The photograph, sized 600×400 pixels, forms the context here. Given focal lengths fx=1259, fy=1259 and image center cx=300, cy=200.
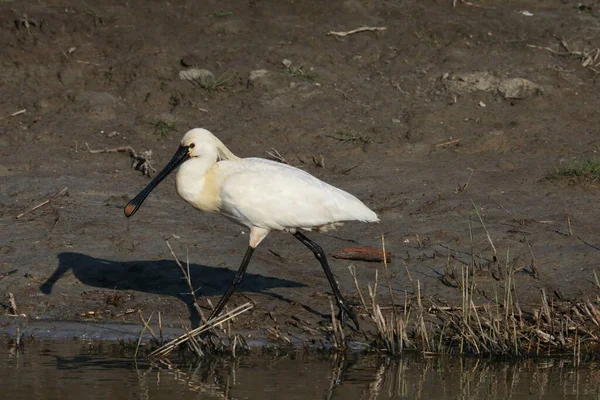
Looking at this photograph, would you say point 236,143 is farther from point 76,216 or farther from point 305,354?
point 305,354

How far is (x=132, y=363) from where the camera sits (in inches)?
307

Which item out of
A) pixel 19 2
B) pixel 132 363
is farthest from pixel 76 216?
pixel 19 2

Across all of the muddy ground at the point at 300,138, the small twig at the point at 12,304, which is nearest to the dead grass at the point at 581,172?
the muddy ground at the point at 300,138

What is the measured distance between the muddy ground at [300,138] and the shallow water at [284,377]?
67 cm

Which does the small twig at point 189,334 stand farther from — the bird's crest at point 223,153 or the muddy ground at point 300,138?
the bird's crest at point 223,153

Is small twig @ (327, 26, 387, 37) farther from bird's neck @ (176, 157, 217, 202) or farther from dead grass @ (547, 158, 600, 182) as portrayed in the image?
bird's neck @ (176, 157, 217, 202)

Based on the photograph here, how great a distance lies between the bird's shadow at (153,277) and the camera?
936 centimetres

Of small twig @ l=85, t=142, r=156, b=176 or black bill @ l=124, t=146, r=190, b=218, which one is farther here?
small twig @ l=85, t=142, r=156, b=176

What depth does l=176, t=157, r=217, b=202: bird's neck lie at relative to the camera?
8.52m

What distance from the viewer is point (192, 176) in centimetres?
852

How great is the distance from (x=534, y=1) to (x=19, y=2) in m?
5.91

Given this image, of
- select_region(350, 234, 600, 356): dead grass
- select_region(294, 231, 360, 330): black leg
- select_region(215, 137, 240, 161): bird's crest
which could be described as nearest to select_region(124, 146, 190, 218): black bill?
select_region(215, 137, 240, 161): bird's crest

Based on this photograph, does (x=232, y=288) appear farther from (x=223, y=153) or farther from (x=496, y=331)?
(x=496, y=331)

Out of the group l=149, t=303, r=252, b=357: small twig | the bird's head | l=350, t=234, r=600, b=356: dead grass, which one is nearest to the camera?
l=149, t=303, r=252, b=357: small twig
